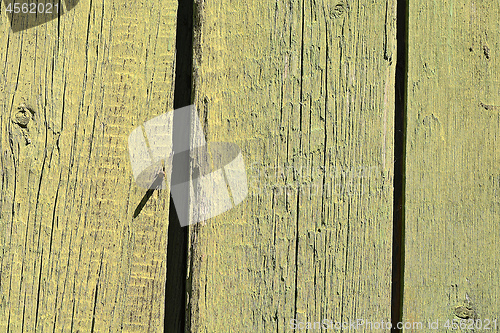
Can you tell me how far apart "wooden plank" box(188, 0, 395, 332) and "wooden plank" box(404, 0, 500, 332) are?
8 centimetres

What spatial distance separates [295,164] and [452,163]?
15.5 inches

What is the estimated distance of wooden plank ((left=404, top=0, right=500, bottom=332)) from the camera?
1135 millimetres

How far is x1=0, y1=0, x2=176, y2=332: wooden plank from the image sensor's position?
3.51ft

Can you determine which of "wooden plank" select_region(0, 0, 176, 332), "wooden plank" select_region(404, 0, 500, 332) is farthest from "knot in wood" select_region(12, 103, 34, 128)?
"wooden plank" select_region(404, 0, 500, 332)

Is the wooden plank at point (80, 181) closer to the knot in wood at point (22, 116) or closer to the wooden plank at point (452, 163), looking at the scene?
the knot in wood at point (22, 116)

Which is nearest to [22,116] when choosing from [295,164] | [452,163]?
[295,164]

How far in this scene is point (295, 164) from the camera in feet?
3.64

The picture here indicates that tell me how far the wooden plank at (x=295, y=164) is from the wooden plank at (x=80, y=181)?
12 cm

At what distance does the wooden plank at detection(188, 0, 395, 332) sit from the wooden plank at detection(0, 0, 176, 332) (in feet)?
0.39

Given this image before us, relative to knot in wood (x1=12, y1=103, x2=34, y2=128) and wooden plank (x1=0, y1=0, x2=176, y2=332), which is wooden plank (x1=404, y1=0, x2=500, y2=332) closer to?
wooden plank (x1=0, y1=0, x2=176, y2=332)

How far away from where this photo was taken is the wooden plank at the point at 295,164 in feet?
3.59

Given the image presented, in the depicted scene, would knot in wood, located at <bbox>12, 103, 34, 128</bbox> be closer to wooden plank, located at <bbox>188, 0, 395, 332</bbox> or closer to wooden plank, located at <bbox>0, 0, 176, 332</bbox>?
wooden plank, located at <bbox>0, 0, 176, 332</bbox>

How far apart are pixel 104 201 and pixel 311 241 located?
19.4 inches

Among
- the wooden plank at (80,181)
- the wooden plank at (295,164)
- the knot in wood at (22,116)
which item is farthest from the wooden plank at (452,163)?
the knot in wood at (22,116)
